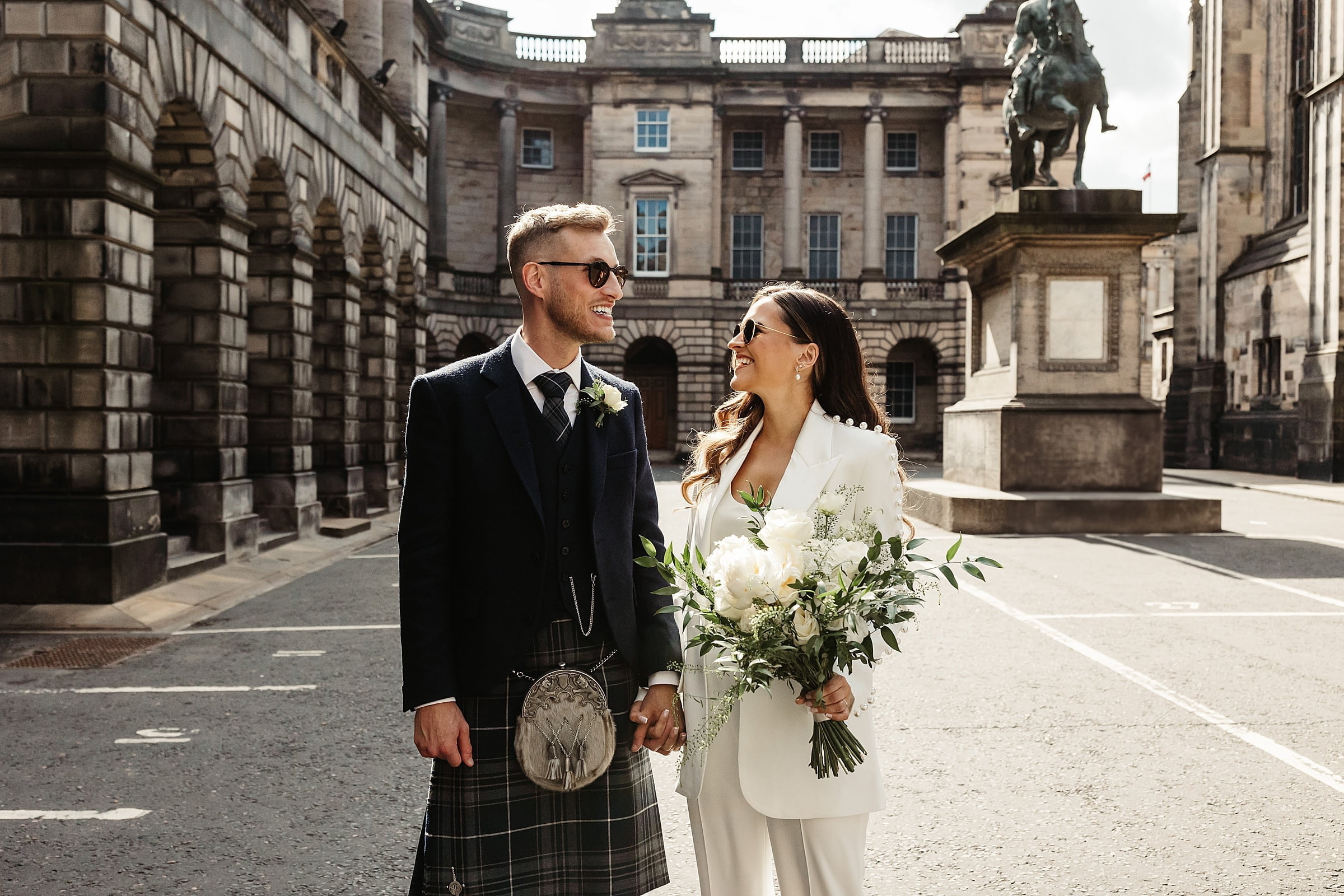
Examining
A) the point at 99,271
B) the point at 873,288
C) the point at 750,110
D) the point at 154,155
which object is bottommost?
the point at 99,271

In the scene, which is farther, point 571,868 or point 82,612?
point 82,612

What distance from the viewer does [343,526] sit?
15312mm

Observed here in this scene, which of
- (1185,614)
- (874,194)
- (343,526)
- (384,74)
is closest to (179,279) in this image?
(343,526)

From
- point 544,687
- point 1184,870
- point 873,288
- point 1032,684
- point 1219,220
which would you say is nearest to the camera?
point 544,687

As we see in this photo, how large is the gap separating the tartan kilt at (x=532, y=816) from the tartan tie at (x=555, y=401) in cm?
46

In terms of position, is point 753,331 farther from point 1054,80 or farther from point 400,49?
point 400,49

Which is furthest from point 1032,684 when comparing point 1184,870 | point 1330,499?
point 1330,499

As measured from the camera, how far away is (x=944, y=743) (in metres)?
5.04

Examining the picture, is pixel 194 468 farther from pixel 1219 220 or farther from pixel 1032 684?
pixel 1219 220

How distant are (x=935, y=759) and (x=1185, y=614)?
4248 millimetres

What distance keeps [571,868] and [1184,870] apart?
2207 millimetres

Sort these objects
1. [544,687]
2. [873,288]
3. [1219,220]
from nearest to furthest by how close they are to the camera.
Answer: [544,687] → [1219,220] → [873,288]

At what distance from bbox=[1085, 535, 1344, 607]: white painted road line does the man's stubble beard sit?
8.12 m

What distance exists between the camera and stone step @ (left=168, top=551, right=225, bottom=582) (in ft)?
33.3
